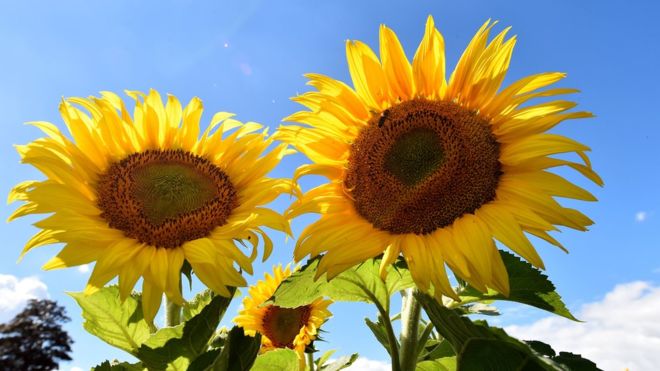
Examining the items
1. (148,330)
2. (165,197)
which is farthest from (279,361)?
(165,197)

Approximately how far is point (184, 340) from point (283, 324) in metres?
2.35

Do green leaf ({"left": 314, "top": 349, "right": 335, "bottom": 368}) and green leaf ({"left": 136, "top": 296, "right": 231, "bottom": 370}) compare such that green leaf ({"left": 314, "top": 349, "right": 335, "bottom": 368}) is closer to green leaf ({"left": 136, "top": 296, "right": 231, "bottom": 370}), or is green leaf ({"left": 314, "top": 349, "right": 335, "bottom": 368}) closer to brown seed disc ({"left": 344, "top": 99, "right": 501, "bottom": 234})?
green leaf ({"left": 136, "top": 296, "right": 231, "bottom": 370})

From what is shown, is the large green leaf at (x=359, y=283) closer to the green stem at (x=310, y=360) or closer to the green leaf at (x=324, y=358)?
the green stem at (x=310, y=360)

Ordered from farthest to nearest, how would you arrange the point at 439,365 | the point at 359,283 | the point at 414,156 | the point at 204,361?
the point at 439,365
the point at 359,283
the point at 414,156
the point at 204,361

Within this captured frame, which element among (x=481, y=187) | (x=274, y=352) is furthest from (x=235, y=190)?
(x=481, y=187)

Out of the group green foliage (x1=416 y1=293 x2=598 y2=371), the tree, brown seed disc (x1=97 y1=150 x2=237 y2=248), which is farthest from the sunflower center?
the tree

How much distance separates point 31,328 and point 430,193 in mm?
20170

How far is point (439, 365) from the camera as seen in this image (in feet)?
9.87

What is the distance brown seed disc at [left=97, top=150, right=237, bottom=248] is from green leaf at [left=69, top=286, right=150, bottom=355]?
1.21 feet

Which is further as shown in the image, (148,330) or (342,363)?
(342,363)

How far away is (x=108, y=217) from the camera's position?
2953mm

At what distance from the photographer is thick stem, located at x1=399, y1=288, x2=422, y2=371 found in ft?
8.74

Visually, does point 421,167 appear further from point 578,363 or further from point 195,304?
point 195,304

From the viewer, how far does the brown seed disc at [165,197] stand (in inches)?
113
